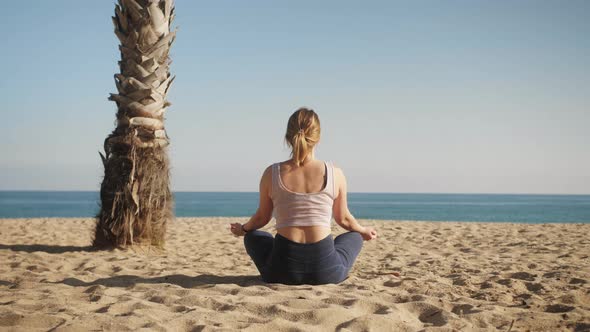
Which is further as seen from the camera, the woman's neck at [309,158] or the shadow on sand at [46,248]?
the shadow on sand at [46,248]

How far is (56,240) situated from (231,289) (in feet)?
18.8

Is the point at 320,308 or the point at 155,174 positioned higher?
the point at 155,174

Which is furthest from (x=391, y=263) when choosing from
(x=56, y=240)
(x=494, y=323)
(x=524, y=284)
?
(x=56, y=240)

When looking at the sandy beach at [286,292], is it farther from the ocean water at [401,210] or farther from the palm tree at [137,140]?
the ocean water at [401,210]

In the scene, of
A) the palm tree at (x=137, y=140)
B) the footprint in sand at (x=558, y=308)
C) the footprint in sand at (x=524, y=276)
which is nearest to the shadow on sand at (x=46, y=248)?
the palm tree at (x=137, y=140)

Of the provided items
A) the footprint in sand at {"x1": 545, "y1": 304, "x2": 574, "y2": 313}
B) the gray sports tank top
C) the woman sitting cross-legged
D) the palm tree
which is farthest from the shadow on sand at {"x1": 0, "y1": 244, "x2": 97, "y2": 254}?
the footprint in sand at {"x1": 545, "y1": 304, "x2": 574, "y2": 313}

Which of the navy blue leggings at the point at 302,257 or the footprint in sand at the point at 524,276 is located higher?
the navy blue leggings at the point at 302,257

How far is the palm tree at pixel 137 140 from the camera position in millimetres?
6578

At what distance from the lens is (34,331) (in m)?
2.79

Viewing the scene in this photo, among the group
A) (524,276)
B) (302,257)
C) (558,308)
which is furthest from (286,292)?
(524,276)

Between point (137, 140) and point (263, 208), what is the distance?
10.9 ft

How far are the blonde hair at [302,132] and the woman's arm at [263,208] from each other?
298mm

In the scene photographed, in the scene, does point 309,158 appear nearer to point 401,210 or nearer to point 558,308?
point 558,308

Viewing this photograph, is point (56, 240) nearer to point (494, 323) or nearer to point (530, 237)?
point (494, 323)
